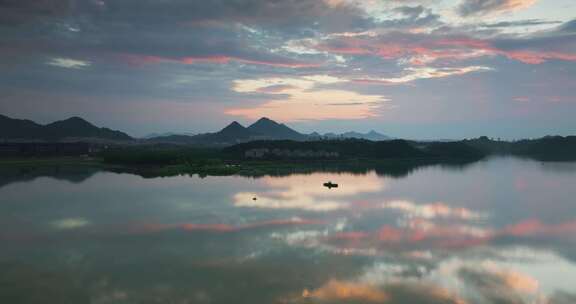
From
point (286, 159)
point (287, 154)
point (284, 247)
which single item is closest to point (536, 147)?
point (287, 154)

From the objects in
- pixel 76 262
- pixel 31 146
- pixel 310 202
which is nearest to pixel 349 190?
pixel 310 202

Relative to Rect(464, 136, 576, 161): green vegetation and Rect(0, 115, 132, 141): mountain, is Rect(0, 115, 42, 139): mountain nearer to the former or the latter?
Rect(0, 115, 132, 141): mountain

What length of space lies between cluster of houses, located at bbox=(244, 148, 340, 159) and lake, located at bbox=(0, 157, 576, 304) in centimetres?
2959

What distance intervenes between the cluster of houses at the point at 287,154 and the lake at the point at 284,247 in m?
29.6

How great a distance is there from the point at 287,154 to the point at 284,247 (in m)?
43.0

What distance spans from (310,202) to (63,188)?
648 inches

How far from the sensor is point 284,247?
12.2m

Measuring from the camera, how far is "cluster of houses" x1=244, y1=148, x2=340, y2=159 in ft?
178

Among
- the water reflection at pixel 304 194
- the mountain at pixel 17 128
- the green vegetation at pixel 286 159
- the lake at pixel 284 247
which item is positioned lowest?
the lake at pixel 284 247

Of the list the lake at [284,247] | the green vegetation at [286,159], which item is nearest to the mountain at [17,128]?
the green vegetation at [286,159]

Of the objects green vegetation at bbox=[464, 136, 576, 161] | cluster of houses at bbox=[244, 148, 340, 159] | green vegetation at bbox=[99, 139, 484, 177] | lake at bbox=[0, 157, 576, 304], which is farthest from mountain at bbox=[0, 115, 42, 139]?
green vegetation at bbox=[464, 136, 576, 161]

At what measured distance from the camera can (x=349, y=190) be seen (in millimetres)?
26234

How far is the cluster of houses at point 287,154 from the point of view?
5416 centimetres

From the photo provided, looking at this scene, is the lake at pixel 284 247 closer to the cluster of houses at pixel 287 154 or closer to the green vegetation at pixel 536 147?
the cluster of houses at pixel 287 154
